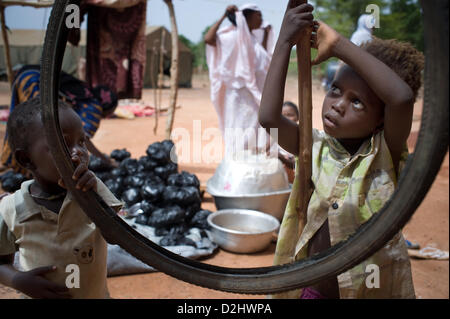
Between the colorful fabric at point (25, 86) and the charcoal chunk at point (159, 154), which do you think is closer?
the colorful fabric at point (25, 86)

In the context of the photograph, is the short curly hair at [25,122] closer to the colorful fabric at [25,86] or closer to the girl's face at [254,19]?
the colorful fabric at [25,86]

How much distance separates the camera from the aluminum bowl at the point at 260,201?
325cm

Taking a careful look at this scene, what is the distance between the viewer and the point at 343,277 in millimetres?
1104

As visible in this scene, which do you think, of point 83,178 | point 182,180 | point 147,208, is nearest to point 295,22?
point 83,178

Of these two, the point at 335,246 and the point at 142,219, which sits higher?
the point at 335,246

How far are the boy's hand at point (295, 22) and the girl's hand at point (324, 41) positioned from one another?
0.05 metres

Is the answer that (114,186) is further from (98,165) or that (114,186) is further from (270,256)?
(270,256)

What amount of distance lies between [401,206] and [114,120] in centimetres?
989

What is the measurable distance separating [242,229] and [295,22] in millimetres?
2546

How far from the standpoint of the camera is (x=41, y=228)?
118cm

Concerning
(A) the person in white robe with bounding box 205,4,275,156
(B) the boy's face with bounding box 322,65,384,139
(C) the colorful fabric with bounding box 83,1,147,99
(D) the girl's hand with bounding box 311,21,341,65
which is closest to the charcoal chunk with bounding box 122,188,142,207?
(A) the person in white robe with bounding box 205,4,275,156

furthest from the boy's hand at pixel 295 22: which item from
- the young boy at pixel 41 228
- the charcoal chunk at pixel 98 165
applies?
the charcoal chunk at pixel 98 165

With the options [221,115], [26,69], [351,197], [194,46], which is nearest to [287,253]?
[351,197]
